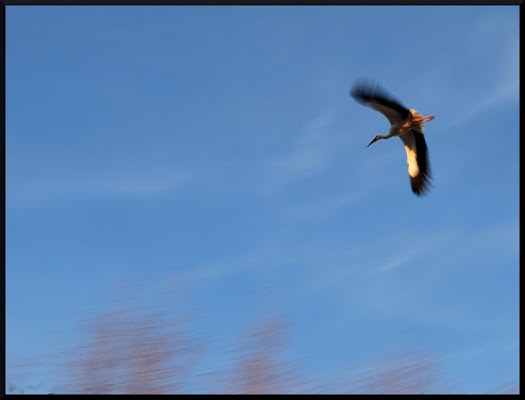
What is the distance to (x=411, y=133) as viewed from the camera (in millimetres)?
9586

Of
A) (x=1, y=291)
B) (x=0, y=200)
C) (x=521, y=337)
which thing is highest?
(x=0, y=200)

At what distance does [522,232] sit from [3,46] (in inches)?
177

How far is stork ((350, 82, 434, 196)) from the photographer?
8.81 meters

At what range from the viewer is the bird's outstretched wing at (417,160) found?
31.0 feet

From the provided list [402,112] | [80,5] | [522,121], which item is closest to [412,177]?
[402,112]

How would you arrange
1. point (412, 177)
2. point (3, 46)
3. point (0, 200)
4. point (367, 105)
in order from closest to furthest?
point (0, 200)
point (3, 46)
point (367, 105)
point (412, 177)

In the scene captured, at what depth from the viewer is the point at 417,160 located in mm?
9664

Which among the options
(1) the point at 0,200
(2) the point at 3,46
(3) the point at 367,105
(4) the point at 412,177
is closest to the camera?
(1) the point at 0,200

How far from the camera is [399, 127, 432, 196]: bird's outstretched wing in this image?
31.0 feet

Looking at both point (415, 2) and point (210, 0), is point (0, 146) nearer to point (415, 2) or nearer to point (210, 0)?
point (210, 0)

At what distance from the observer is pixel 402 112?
9039mm

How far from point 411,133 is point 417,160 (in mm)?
439

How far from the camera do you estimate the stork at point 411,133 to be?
8805 millimetres

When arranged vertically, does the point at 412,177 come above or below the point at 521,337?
above
